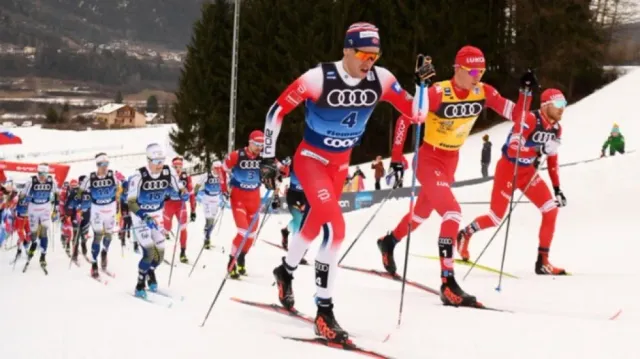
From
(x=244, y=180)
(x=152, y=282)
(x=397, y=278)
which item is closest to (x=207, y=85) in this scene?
(x=244, y=180)

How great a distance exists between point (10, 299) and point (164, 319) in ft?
11.6

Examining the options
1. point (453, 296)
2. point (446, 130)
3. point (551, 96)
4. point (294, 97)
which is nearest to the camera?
point (294, 97)

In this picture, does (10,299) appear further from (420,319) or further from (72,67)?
(72,67)

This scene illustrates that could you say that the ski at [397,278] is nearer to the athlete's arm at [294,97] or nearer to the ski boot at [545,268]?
the ski boot at [545,268]

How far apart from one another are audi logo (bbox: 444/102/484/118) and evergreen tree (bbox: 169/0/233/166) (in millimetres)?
34185

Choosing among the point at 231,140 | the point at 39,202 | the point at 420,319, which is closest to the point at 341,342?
the point at 420,319

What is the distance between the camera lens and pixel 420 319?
574cm

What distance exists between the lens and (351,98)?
551 cm

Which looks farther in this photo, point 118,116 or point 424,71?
point 118,116

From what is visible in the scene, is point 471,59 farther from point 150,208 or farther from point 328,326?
point 150,208

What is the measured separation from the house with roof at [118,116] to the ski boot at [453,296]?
128m

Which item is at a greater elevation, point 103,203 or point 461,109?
point 461,109

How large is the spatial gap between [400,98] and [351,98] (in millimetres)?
605

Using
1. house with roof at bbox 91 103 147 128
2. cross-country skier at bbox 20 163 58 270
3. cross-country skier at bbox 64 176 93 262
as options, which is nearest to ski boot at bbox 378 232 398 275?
cross-country skier at bbox 64 176 93 262
